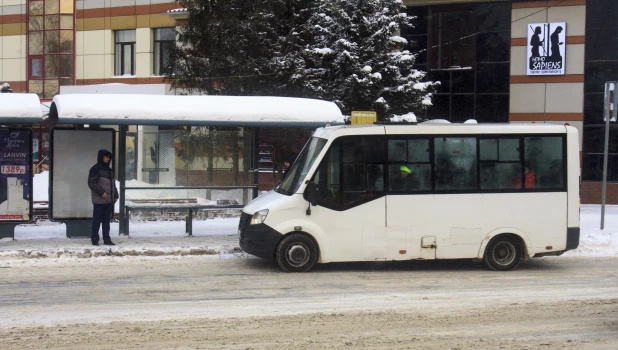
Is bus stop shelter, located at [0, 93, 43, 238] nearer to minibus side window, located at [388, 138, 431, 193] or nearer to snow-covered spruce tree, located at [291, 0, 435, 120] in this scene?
minibus side window, located at [388, 138, 431, 193]

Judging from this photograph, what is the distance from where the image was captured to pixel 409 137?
39.6ft

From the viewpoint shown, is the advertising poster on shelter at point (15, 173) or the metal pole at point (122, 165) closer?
the advertising poster on shelter at point (15, 173)

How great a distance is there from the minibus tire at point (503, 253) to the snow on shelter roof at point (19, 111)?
8.29m

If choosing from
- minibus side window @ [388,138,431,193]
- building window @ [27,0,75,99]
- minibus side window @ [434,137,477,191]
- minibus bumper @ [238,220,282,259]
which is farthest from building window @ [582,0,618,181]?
building window @ [27,0,75,99]

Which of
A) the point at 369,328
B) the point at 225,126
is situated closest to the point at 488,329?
the point at 369,328

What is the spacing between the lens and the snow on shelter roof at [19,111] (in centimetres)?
1360

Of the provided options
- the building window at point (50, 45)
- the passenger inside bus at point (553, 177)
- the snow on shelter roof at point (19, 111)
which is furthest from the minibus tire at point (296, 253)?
the building window at point (50, 45)

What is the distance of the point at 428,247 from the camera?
1195 centimetres

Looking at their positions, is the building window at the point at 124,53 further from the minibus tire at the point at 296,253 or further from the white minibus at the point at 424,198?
the minibus tire at the point at 296,253

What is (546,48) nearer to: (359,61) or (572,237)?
(359,61)

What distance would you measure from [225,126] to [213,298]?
624 centimetres

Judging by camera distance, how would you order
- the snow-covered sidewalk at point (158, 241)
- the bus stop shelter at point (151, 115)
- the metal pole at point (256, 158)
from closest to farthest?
the snow-covered sidewalk at point (158, 241)
the bus stop shelter at point (151, 115)
the metal pole at point (256, 158)

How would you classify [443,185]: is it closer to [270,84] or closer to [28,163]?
[28,163]

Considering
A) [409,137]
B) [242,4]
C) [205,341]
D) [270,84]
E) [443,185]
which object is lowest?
[205,341]
